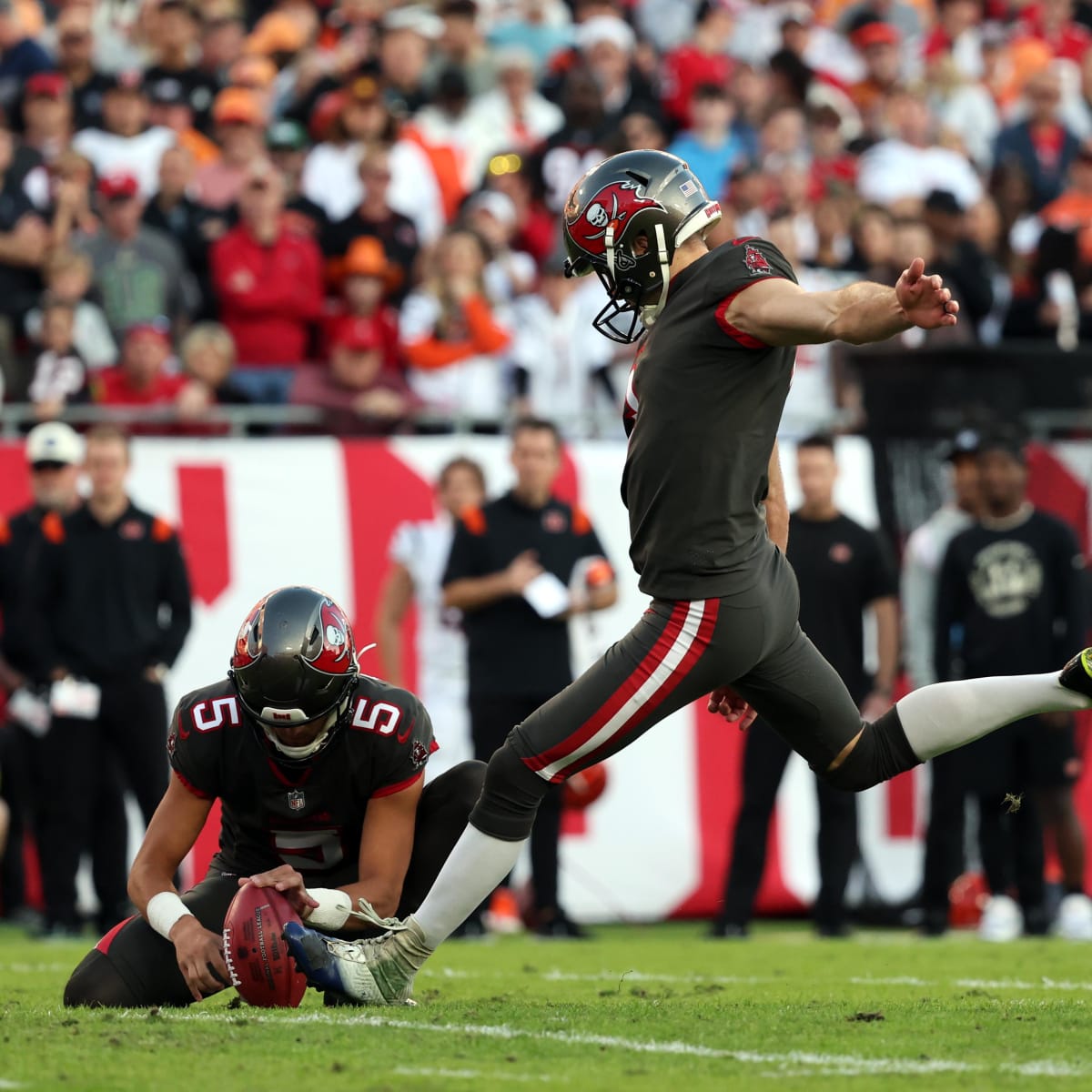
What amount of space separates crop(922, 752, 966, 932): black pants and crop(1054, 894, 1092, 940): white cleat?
1.70ft

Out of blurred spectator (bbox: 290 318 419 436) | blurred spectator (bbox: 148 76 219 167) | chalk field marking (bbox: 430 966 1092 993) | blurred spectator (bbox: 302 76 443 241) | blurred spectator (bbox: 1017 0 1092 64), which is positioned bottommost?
chalk field marking (bbox: 430 966 1092 993)

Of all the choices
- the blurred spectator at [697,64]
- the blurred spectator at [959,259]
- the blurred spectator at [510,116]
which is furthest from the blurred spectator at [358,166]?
the blurred spectator at [959,259]

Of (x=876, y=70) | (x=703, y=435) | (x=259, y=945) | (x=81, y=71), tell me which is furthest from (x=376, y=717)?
(x=876, y=70)

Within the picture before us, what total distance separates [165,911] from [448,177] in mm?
9007

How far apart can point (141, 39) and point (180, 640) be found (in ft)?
22.9

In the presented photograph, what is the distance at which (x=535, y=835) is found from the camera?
9.44m

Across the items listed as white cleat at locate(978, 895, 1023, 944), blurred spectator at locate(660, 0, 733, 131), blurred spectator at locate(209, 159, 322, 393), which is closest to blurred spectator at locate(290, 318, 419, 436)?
blurred spectator at locate(209, 159, 322, 393)

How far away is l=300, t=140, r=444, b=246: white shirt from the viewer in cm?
1366

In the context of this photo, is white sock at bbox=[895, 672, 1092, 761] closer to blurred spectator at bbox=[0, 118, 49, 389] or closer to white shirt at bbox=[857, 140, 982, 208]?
blurred spectator at bbox=[0, 118, 49, 389]

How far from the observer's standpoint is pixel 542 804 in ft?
30.8

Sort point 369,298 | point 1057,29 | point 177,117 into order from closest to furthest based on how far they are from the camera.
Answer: point 369,298
point 177,117
point 1057,29

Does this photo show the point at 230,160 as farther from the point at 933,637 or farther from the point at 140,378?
the point at 933,637

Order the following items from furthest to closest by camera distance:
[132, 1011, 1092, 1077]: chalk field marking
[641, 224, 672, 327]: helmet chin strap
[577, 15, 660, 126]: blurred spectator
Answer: [577, 15, 660, 126]: blurred spectator, [641, 224, 672, 327]: helmet chin strap, [132, 1011, 1092, 1077]: chalk field marking

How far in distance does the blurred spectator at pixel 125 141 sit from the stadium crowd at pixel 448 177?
0.07 feet
